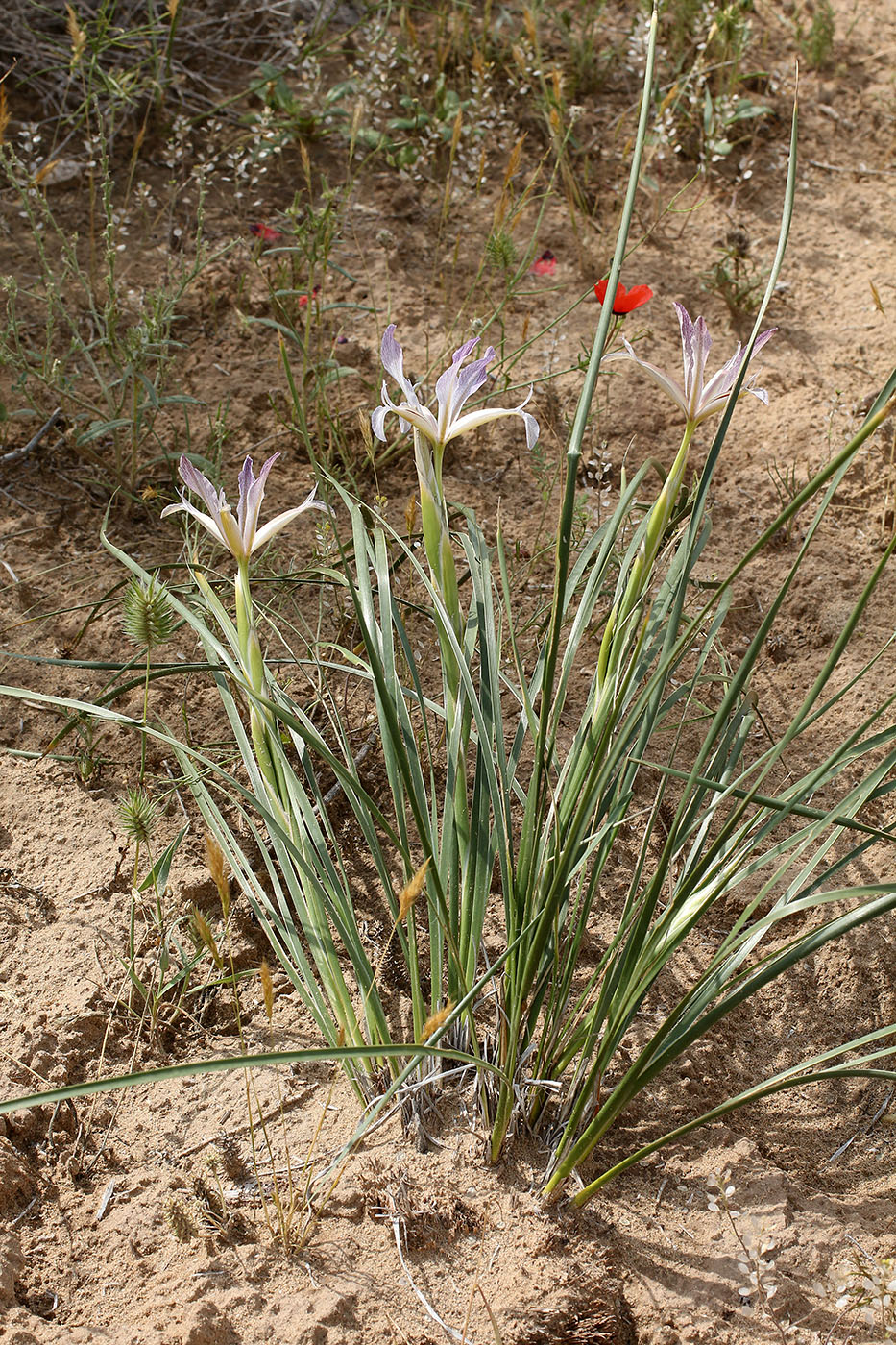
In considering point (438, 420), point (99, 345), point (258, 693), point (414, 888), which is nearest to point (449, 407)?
point (438, 420)

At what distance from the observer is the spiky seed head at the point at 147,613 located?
4.25 feet

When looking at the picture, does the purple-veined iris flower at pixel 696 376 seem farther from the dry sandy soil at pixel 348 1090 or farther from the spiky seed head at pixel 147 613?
the dry sandy soil at pixel 348 1090

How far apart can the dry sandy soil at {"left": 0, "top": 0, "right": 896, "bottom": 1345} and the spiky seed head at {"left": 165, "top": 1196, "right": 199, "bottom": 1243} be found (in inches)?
0.6

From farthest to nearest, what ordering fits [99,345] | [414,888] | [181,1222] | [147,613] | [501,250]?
[99,345] < [501,250] < [147,613] < [181,1222] < [414,888]

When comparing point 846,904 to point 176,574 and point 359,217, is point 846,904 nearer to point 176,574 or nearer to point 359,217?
point 176,574

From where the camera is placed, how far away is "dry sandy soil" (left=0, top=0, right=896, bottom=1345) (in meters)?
1.14

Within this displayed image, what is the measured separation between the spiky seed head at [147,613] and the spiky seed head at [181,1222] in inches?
24.8

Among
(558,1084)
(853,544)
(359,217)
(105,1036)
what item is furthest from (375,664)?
(359,217)

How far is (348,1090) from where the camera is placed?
52.1 inches

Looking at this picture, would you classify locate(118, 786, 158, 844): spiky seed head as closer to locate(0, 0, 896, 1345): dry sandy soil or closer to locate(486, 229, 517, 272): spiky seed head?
locate(0, 0, 896, 1345): dry sandy soil

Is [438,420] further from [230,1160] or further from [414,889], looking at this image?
[230,1160]

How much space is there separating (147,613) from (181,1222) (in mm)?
683

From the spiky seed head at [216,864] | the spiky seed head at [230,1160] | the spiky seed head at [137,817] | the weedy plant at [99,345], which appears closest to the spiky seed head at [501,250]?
the weedy plant at [99,345]

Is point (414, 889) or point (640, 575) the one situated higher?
point (640, 575)
